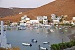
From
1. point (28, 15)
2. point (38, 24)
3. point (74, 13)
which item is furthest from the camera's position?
point (28, 15)

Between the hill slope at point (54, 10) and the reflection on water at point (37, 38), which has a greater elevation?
the hill slope at point (54, 10)

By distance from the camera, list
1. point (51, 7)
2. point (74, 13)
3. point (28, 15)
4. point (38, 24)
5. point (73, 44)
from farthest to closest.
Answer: point (51, 7) → point (28, 15) → point (74, 13) → point (38, 24) → point (73, 44)

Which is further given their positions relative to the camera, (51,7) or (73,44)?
(51,7)

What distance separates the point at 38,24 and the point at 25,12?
4.88 meters

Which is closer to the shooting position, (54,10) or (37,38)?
(37,38)

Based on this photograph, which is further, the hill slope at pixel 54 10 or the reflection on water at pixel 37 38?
the hill slope at pixel 54 10

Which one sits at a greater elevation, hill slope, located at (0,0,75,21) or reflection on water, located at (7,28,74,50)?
hill slope, located at (0,0,75,21)

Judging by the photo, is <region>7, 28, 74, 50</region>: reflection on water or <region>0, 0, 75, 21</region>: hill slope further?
<region>0, 0, 75, 21</region>: hill slope

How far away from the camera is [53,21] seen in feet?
48.3

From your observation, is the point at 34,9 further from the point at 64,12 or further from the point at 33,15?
the point at 64,12

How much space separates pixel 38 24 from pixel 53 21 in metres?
1.25

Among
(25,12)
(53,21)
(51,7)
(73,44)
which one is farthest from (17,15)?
(73,44)

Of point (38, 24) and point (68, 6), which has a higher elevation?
point (68, 6)

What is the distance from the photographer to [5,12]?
18078 mm
